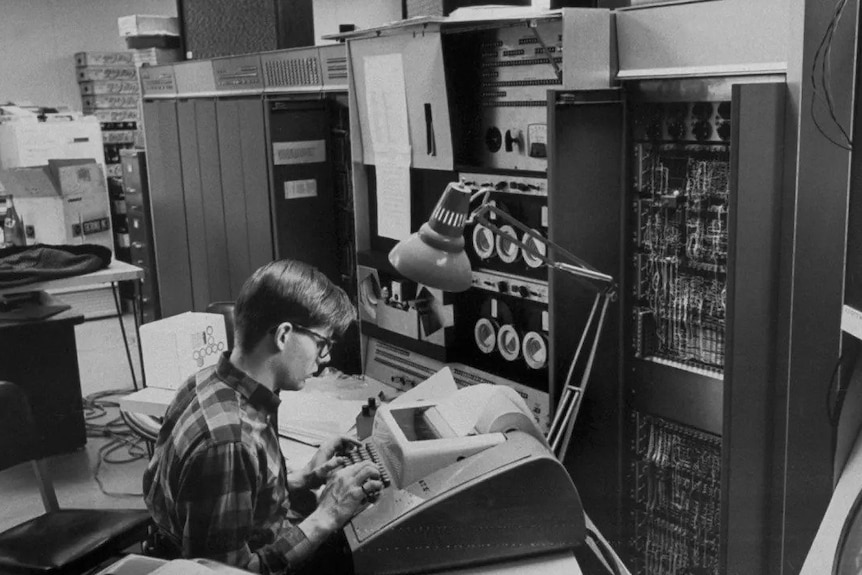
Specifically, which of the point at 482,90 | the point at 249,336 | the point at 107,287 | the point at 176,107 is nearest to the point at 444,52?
the point at 482,90

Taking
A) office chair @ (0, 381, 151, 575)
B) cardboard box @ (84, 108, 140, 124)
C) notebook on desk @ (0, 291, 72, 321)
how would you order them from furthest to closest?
1. cardboard box @ (84, 108, 140, 124)
2. notebook on desk @ (0, 291, 72, 321)
3. office chair @ (0, 381, 151, 575)

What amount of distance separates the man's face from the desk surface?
96.0 inches

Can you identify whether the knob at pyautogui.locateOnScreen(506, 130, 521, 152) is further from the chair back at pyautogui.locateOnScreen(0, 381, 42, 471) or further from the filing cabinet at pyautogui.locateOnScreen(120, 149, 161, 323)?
the filing cabinet at pyautogui.locateOnScreen(120, 149, 161, 323)

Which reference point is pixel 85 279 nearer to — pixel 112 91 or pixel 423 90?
pixel 423 90

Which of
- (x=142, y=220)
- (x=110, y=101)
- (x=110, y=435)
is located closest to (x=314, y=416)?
(x=110, y=435)

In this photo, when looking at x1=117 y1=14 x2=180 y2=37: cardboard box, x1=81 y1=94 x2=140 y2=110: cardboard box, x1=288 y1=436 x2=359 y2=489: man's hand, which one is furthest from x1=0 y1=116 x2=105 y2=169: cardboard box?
x1=288 y1=436 x2=359 y2=489: man's hand

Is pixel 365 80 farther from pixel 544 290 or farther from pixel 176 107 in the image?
pixel 176 107

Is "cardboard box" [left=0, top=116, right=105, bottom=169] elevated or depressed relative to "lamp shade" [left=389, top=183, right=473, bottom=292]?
elevated

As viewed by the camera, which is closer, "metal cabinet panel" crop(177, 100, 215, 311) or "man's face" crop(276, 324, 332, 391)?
"man's face" crop(276, 324, 332, 391)

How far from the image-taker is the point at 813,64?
1.85 m

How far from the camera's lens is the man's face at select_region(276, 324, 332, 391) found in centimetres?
178

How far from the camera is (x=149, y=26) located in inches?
211

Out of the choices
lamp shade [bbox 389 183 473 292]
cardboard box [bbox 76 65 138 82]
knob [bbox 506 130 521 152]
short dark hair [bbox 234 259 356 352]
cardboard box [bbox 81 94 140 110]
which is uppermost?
cardboard box [bbox 76 65 138 82]

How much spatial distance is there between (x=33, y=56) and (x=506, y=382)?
23.4 feet
